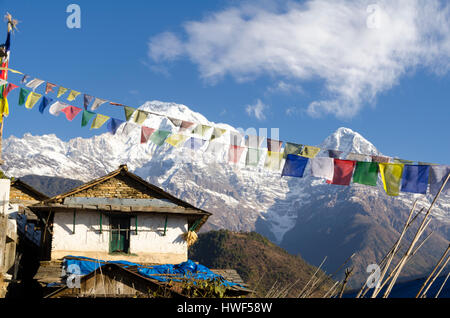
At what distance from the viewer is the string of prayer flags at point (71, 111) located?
64.8ft

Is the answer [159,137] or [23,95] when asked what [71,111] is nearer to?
[23,95]

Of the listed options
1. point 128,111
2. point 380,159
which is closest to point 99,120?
point 128,111

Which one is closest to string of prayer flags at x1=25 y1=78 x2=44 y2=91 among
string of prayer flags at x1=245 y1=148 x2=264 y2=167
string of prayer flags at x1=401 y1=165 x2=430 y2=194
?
string of prayer flags at x1=245 y1=148 x2=264 y2=167

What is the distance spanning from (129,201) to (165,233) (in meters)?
2.17

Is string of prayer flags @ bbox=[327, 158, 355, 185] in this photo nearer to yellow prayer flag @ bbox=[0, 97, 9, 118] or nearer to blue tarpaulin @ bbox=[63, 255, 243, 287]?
blue tarpaulin @ bbox=[63, 255, 243, 287]

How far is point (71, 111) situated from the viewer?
19.9m

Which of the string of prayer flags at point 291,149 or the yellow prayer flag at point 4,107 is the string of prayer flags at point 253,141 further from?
the yellow prayer flag at point 4,107

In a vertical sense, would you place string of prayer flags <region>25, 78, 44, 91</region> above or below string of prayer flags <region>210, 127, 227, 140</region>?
above

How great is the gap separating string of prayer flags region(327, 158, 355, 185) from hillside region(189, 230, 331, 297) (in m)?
92.2

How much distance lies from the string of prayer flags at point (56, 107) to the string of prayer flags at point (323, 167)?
973 cm

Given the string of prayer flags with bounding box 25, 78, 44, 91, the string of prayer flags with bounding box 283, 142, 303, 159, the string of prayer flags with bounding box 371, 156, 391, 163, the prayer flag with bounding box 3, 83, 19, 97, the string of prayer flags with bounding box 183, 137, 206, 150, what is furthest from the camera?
the string of prayer flags with bounding box 25, 78, 44, 91

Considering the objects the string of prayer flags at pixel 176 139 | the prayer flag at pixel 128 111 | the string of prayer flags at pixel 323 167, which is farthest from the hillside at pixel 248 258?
the prayer flag at pixel 128 111

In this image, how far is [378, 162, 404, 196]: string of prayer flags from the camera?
56.3 feet
